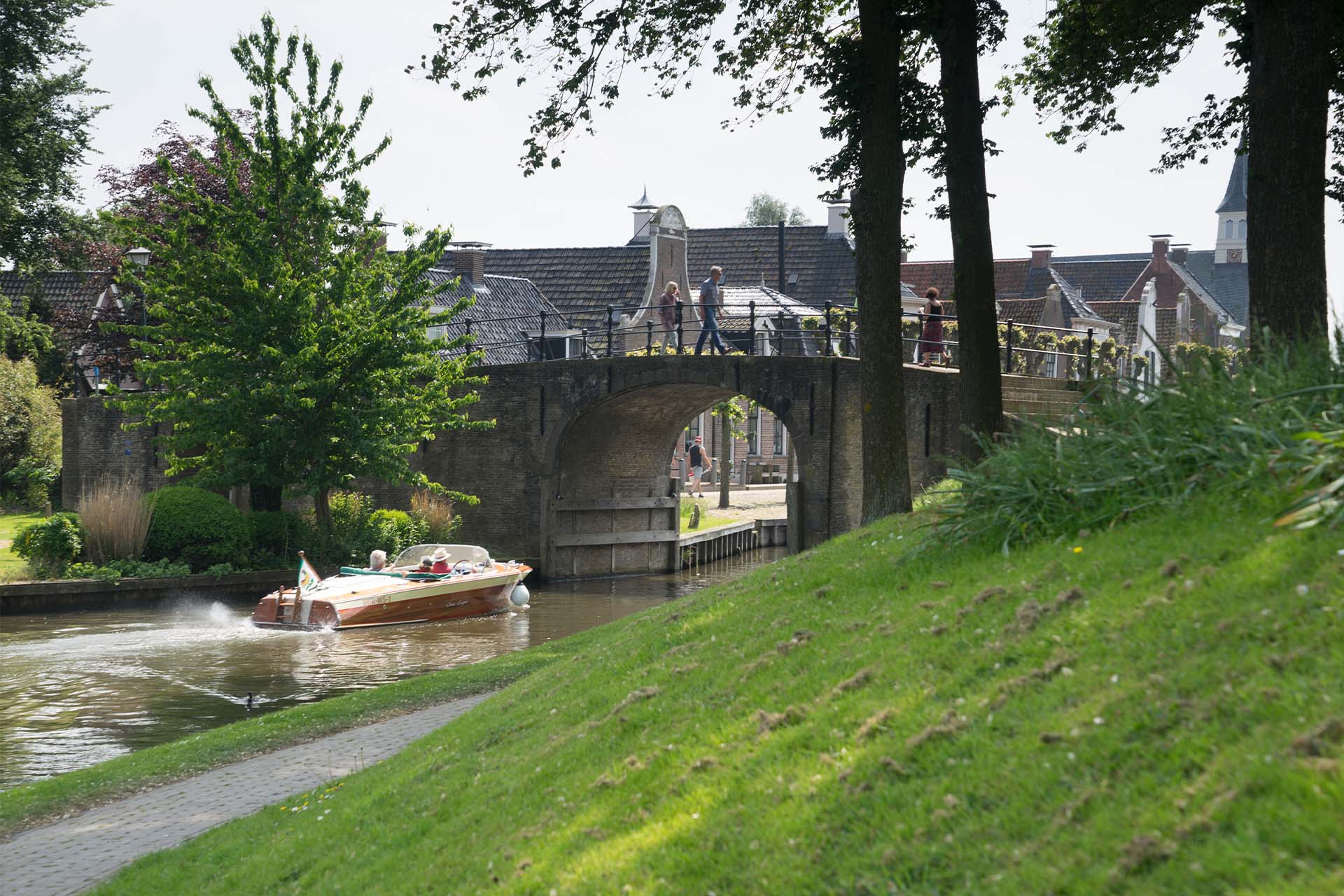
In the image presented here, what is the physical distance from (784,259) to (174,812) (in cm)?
4178

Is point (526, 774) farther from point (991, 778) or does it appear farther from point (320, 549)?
point (320, 549)

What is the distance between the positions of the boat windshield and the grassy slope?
54.1 ft

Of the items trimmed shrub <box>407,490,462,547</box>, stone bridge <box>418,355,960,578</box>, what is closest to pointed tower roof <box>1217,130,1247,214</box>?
stone bridge <box>418,355,960,578</box>

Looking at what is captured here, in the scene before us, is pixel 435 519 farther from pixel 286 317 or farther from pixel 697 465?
pixel 697 465

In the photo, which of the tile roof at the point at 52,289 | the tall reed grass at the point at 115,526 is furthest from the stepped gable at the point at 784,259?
the tall reed grass at the point at 115,526

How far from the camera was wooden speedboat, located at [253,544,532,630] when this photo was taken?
835 inches

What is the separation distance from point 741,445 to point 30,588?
36.5 meters

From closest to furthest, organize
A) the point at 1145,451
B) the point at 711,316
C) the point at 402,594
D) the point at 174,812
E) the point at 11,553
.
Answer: the point at 1145,451 → the point at 174,812 → the point at 402,594 → the point at 11,553 → the point at 711,316

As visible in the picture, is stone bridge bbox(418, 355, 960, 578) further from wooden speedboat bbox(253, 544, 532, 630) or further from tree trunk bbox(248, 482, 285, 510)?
wooden speedboat bbox(253, 544, 532, 630)

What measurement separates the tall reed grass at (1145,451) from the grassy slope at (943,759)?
232 mm

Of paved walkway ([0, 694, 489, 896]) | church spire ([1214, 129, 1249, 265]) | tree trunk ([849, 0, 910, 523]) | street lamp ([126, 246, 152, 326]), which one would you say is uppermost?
church spire ([1214, 129, 1249, 265])

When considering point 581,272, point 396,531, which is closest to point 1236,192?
point 581,272

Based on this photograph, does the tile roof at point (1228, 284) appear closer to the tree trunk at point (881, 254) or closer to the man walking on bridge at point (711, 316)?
the man walking on bridge at point (711, 316)

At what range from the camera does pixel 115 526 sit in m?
23.7
